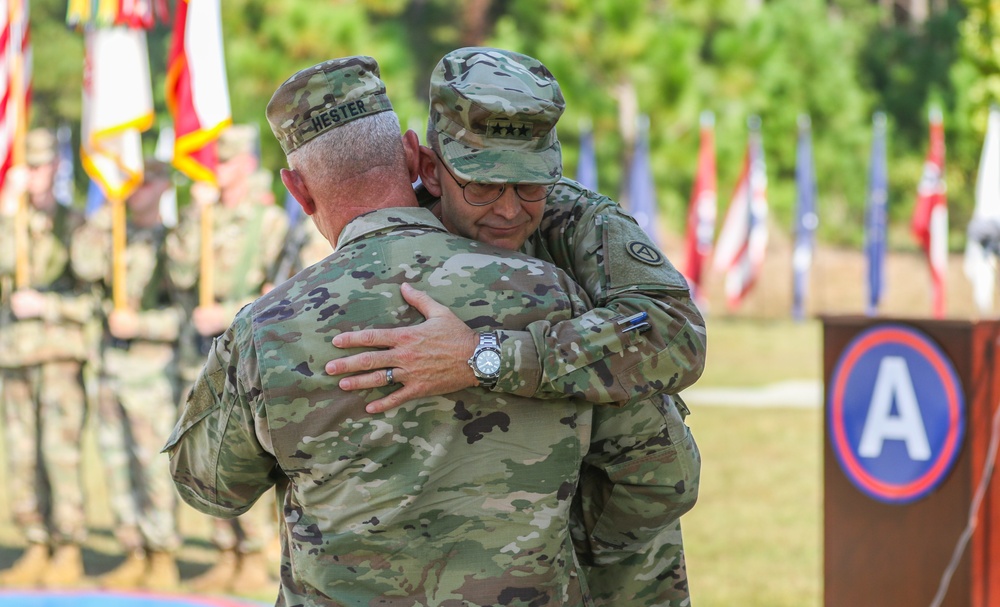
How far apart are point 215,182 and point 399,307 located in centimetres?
477

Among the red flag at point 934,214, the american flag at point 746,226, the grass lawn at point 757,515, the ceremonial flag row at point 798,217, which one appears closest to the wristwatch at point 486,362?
the grass lawn at point 757,515

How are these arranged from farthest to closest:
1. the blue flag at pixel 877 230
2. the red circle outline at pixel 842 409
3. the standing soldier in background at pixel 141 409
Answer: the blue flag at pixel 877 230 < the standing soldier in background at pixel 141 409 < the red circle outline at pixel 842 409

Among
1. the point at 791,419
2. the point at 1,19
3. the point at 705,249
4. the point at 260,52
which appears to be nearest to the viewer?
the point at 1,19

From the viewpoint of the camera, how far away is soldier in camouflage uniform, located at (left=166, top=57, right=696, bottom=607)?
194 centimetres

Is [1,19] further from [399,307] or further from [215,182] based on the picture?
[399,307]

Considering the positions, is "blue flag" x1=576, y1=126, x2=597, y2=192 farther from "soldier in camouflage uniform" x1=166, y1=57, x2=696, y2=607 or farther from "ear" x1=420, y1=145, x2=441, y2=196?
"soldier in camouflage uniform" x1=166, y1=57, x2=696, y2=607

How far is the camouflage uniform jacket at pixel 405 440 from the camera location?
6.36 ft

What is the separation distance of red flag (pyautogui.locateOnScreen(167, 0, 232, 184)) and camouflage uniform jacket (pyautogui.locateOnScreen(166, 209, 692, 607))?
4718 mm

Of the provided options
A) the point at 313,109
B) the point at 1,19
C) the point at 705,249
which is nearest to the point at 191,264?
the point at 1,19

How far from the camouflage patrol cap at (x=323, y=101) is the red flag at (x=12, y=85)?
5.69m

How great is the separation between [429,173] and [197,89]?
196 inches

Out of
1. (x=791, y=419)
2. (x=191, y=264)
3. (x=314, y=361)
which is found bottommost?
(x=791, y=419)

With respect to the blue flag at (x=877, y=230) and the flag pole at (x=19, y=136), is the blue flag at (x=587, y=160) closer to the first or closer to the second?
the blue flag at (x=877, y=230)

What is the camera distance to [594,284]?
6.93 ft
